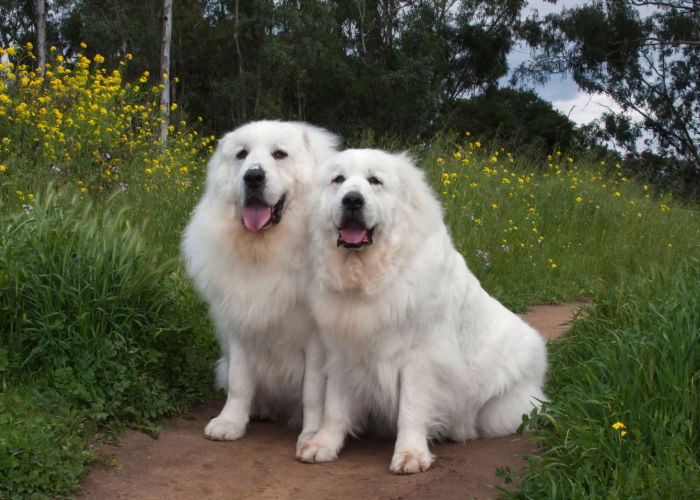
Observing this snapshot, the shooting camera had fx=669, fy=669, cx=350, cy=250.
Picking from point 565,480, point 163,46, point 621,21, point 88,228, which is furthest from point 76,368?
point 621,21

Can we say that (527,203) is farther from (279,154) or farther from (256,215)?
→ (256,215)

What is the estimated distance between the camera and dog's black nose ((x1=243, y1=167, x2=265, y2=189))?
3289 millimetres

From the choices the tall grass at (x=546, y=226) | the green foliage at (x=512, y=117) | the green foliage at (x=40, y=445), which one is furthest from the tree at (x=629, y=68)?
the green foliage at (x=40, y=445)

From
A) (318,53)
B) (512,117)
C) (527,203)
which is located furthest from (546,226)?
(512,117)

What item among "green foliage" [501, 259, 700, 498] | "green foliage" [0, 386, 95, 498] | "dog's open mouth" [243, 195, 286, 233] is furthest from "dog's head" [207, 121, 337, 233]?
"green foliage" [501, 259, 700, 498]

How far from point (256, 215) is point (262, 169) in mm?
241

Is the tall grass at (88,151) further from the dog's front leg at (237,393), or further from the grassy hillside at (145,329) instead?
the dog's front leg at (237,393)

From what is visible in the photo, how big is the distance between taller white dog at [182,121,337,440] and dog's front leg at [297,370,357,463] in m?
0.14

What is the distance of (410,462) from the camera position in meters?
3.04

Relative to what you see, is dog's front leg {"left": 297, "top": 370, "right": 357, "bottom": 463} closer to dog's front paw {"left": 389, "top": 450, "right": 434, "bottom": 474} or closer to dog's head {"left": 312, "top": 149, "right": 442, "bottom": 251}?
dog's front paw {"left": 389, "top": 450, "right": 434, "bottom": 474}

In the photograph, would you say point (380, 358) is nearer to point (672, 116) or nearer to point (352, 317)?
point (352, 317)

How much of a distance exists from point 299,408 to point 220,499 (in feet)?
3.14

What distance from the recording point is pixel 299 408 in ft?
12.2

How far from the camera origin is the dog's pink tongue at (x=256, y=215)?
3375 mm
